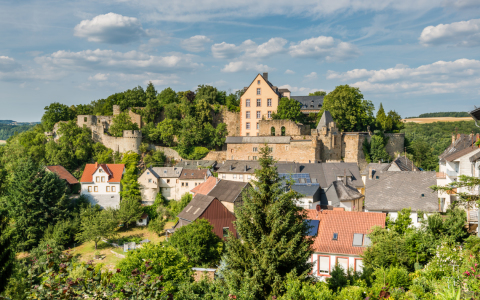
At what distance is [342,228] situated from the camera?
20.2 meters

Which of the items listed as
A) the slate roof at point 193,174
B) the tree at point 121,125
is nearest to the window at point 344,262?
the slate roof at point 193,174

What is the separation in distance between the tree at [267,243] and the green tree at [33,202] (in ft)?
99.7

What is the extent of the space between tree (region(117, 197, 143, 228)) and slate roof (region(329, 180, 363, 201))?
68.4ft

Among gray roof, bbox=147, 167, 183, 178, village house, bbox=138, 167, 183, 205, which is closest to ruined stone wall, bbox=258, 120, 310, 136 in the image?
gray roof, bbox=147, 167, 183, 178

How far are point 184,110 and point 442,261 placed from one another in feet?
143

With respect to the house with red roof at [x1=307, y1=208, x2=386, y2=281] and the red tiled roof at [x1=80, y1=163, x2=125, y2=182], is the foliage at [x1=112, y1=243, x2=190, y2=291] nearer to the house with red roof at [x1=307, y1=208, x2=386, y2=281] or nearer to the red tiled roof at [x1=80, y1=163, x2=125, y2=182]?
the house with red roof at [x1=307, y1=208, x2=386, y2=281]

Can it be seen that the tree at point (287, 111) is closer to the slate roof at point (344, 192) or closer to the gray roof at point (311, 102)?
the gray roof at point (311, 102)

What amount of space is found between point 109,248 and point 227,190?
1253cm

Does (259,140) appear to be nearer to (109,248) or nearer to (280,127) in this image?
(280,127)

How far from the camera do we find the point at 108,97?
58.3 metres

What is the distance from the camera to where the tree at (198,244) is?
1000 inches

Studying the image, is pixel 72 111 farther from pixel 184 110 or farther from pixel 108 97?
pixel 184 110

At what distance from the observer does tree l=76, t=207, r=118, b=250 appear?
111ft

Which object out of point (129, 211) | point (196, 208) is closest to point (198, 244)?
point (196, 208)
